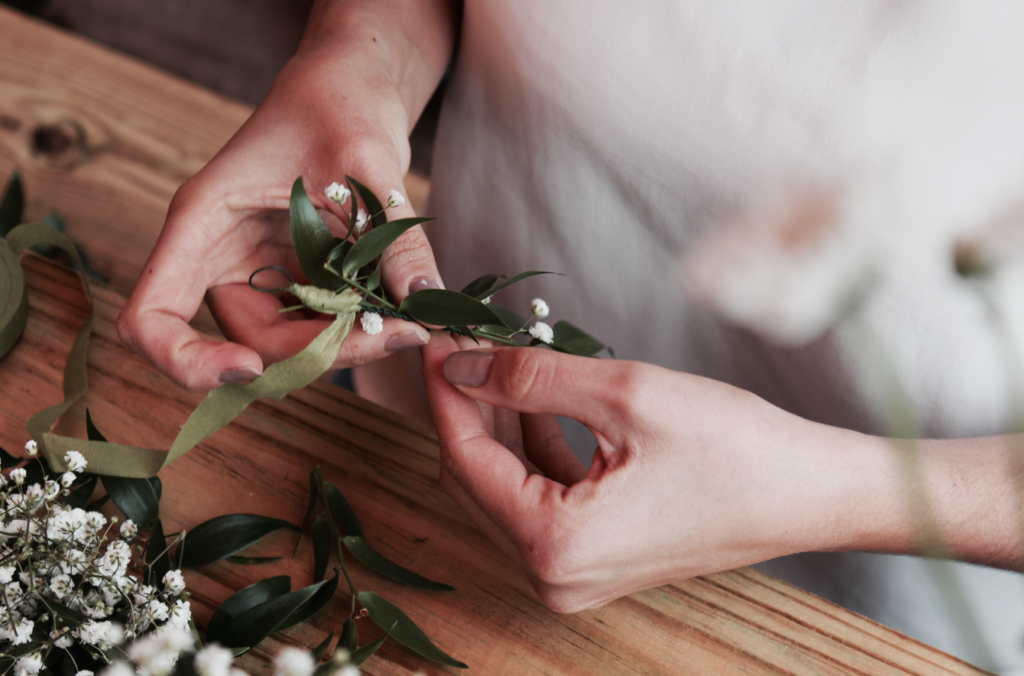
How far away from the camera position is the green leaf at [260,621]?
16.7 inches

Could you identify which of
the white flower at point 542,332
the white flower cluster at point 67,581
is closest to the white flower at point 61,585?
the white flower cluster at point 67,581

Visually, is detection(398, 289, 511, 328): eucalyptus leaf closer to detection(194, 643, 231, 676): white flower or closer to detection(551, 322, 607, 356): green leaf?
detection(551, 322, 607, 356): green leaf

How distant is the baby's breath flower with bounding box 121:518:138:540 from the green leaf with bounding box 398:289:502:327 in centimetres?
24

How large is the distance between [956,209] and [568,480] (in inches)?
14.5

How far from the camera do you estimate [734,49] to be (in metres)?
0.56

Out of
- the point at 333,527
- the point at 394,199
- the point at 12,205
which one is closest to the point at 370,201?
the point at 394,199

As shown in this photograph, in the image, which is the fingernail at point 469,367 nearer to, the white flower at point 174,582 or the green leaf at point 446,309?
the green leaf at point 446,309

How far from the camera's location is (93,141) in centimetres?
89

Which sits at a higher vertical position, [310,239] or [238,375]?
[310,239]

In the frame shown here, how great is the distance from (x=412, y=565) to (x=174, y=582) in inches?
6.1

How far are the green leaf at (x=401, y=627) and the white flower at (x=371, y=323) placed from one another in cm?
18

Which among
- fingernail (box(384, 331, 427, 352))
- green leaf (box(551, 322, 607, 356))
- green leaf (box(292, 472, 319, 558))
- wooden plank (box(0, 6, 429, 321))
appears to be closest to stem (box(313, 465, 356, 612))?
green leaf (box(292, 472, 319, 558))

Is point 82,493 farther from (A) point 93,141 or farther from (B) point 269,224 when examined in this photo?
(A) point 93,141

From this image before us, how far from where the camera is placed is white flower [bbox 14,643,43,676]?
0.38 m
